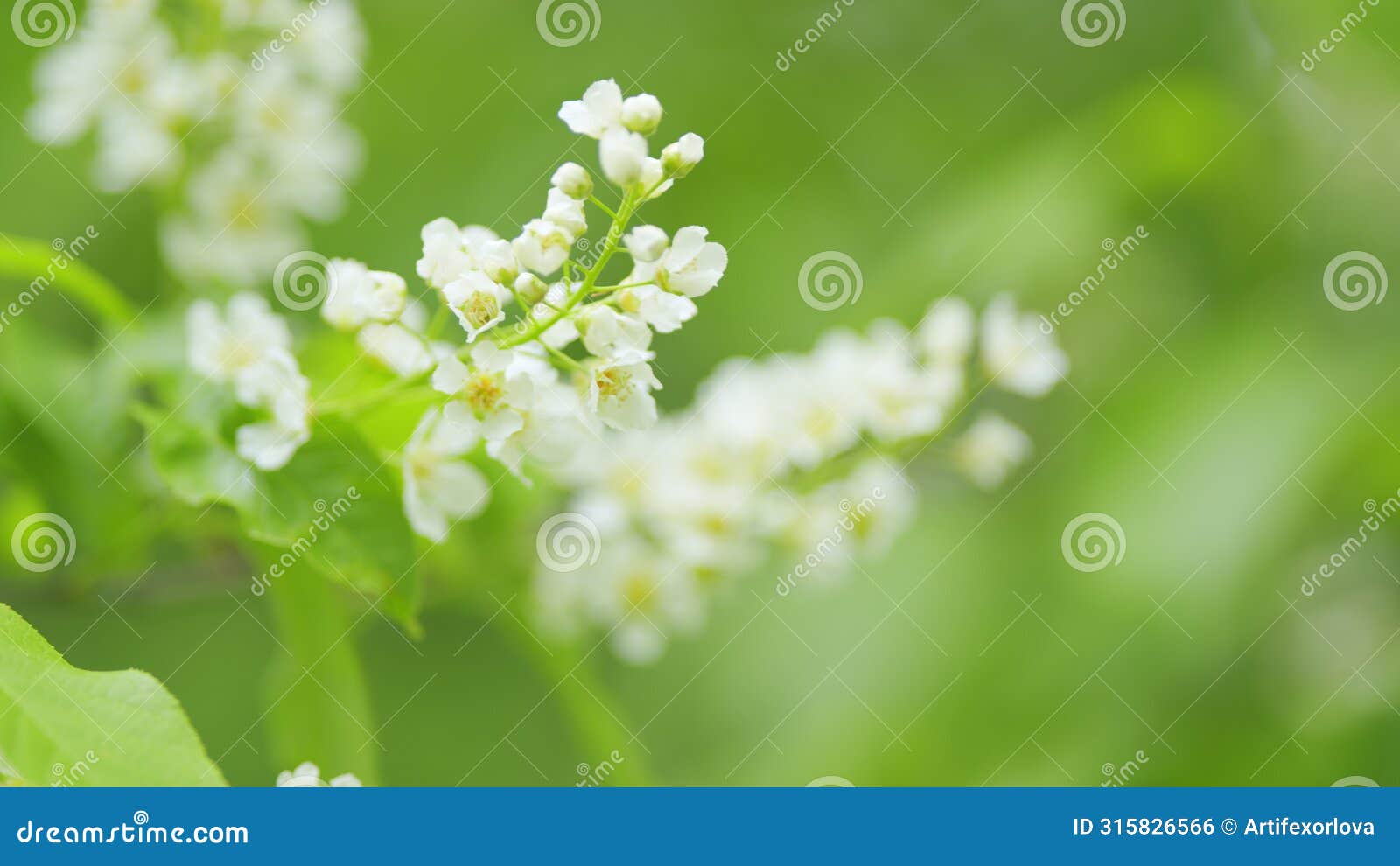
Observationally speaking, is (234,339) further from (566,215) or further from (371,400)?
(566,215)

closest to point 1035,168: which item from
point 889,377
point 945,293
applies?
point 945,293

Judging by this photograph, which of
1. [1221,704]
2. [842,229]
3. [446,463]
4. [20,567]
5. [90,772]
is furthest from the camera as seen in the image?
[842,229]

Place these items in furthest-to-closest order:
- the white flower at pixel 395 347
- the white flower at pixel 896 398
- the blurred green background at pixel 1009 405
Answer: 1. the blurred green background at pixel 1009 405
2. the white flower at pixel 896 398
3. the white flower at pixel 395 347

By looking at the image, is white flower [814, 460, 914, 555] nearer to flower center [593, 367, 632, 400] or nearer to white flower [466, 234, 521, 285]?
flower center [593, 367, 632, 400]

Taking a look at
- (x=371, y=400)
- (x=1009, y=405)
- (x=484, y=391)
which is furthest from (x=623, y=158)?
(x=1009, y=405)

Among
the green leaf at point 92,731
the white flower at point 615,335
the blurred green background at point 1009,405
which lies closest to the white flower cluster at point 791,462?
the blurred green background at point 1009,405

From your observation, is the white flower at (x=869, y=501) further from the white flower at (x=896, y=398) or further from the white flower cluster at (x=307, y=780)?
the white flower cluster at (x=307, y=780)

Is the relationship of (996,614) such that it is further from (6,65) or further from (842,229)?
(6,65)
